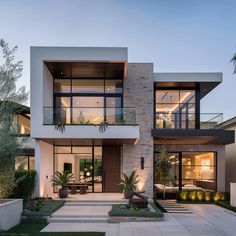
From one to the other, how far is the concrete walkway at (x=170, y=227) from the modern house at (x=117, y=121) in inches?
189

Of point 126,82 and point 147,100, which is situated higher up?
point 126,82

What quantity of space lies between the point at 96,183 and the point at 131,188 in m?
3.30

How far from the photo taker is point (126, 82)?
59.8ft

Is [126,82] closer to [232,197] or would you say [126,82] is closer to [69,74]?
[69,74]

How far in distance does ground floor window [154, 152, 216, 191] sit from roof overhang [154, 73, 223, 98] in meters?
4.73

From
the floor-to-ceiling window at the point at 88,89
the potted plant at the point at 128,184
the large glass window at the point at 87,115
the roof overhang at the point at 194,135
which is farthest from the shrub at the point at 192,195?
the large glass window at the point at 87,115

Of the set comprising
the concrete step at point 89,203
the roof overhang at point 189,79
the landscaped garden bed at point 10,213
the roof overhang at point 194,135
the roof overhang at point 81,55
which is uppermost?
the roof overhang at point 81,55

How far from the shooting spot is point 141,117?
18.0m

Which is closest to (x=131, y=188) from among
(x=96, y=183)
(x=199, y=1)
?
(x=96, y=183)

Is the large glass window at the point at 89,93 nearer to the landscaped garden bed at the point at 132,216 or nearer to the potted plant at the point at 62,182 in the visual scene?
the potted plant at the point at 62,182

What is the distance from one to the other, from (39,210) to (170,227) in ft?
18.9

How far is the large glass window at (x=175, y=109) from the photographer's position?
18.4 meters

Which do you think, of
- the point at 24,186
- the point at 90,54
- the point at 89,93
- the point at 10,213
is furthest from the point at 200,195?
the point at 10,213

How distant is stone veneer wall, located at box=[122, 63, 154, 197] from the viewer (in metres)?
17.8
